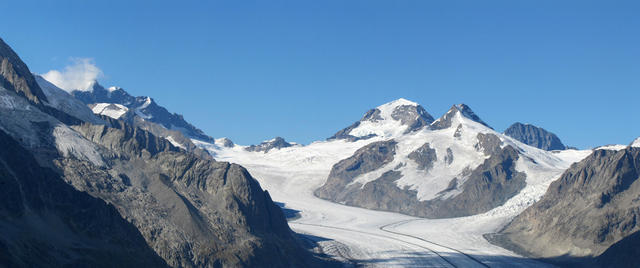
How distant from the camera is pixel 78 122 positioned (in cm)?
13475

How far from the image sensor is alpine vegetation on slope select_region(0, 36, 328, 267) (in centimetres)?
7731

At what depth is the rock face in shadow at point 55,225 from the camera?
67.8m

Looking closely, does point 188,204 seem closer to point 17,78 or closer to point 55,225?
point 55,225

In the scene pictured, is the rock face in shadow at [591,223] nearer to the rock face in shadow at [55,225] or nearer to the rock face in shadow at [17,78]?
the rock face in shadow at [55,225]

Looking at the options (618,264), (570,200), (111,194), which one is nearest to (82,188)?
(111,194)

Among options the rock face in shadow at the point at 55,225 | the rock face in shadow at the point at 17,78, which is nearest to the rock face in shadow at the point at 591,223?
the rock face in shadow at the point at 55,225

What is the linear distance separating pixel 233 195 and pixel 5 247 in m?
64.7

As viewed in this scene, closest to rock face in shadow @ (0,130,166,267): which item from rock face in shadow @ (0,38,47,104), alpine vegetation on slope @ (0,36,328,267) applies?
alpine vegetation on slope @ (0,36,328,267)

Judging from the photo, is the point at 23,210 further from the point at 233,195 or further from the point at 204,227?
the point at 233,195

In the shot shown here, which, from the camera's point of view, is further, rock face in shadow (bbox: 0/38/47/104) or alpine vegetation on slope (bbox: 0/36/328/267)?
rock face in shadow (bbox: 0/38/47/104)

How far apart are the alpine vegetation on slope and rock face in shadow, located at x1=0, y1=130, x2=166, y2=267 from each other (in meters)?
0.17

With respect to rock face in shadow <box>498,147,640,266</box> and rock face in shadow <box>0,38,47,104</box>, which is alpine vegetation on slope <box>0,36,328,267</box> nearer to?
rock face in shadow <box>0,38,47,104</box>

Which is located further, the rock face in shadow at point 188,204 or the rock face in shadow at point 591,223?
the rock face in shadow at point 591,223

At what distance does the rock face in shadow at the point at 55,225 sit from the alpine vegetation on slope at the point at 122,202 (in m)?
0.17
